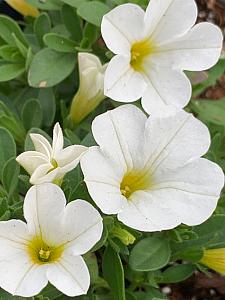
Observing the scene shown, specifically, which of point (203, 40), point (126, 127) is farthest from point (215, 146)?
point (126, 127)

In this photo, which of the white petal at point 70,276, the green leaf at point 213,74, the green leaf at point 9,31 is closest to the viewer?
the white petal at point 70,276

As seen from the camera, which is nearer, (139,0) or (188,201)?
(188,201)

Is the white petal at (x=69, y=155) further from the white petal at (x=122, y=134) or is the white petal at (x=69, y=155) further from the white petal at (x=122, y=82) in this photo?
the white petal at (x=122, y=82)

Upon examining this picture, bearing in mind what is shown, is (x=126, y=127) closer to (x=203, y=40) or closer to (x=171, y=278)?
(x=203, y=40)

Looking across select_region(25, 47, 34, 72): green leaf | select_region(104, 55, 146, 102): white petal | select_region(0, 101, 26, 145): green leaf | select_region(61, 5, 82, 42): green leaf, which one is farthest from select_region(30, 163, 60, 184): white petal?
select_region(61, 5, 82, 42): green leaf

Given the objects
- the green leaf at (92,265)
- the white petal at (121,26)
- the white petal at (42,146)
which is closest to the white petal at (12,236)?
the white petal at (42,146)

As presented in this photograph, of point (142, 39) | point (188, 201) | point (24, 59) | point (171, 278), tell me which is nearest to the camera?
point (188, 201)
